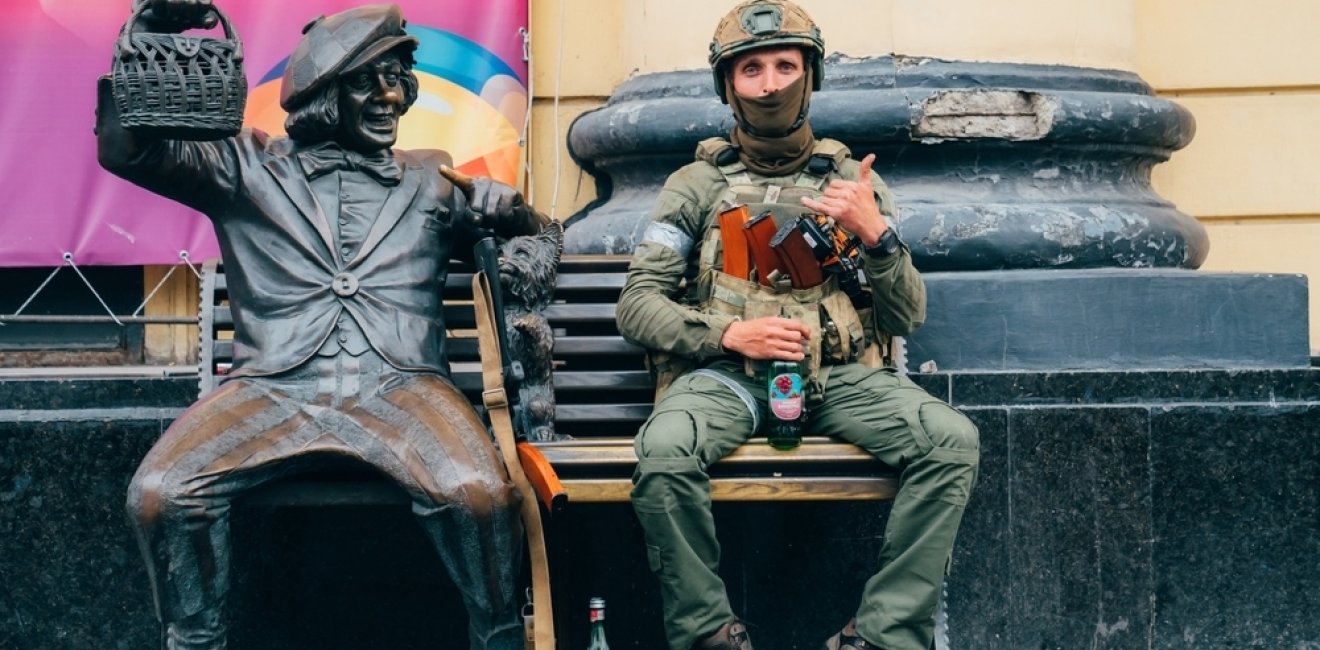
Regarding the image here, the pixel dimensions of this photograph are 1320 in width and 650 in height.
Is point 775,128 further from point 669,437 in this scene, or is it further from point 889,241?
point 669,437

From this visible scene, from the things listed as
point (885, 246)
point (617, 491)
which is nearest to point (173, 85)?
point (617, 491)

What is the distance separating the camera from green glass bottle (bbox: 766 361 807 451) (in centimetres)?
512

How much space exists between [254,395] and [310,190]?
590 millimetres

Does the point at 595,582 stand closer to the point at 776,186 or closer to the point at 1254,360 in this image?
the point at 776,186

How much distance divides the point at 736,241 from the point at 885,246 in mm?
406

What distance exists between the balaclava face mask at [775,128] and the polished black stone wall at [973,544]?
0.75 meters

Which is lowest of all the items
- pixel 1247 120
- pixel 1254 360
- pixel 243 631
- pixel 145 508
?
pixel 243 631

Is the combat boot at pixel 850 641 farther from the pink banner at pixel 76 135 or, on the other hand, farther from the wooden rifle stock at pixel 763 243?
the pink banner at pixel 76 135

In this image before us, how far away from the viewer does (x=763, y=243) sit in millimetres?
5285

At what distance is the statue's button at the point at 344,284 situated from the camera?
5.29 metres

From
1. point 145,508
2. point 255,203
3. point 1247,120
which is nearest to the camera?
point 145,508

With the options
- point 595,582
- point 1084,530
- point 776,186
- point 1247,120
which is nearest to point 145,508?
point 595,582

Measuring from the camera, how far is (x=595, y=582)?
18.4 feet

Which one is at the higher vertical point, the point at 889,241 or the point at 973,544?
the point at 889,241
